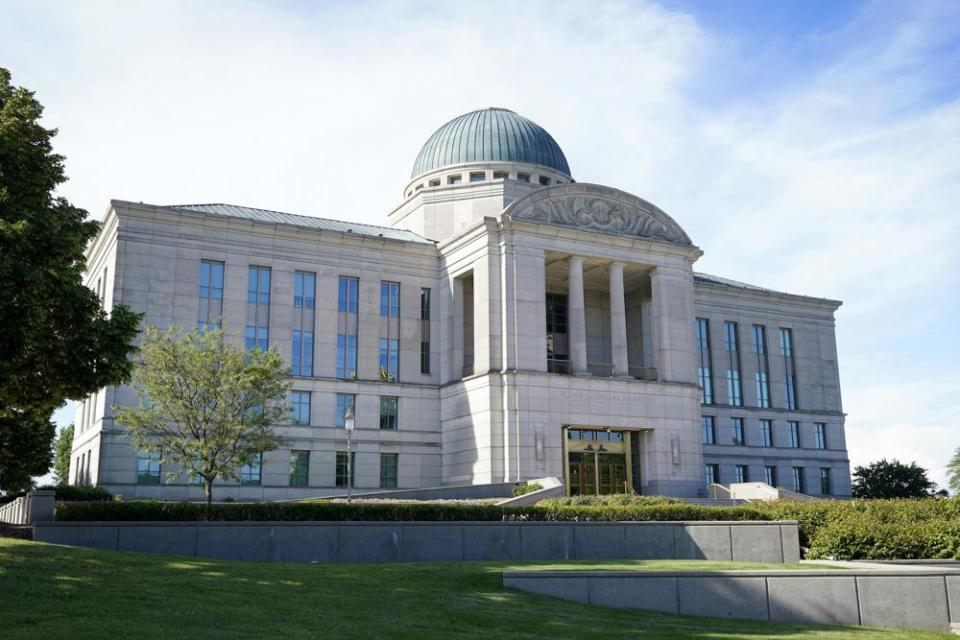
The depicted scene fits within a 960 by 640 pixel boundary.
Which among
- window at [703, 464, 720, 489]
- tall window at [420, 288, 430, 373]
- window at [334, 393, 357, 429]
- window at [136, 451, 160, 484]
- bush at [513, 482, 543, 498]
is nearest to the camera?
bush at [513, 482, 543, 498]

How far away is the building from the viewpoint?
48.5m

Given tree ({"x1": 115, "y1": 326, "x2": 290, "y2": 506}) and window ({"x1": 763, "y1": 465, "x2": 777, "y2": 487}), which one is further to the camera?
window ({"x1": 763, "y1": 465, "x2": 777, "y2": 487})

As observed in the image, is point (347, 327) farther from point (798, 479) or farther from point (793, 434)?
point (798, 479)

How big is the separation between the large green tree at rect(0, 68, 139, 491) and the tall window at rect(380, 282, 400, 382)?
3142cm

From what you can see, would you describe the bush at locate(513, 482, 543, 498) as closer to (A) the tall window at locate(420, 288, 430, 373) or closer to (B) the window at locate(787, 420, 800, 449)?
(A) the tall window at locate(420, 288, 430, 373)

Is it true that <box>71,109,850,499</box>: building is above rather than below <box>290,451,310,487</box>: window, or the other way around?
above

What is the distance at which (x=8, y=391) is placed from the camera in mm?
20578

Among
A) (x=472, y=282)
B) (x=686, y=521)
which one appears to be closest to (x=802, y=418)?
(x=472, y=282)

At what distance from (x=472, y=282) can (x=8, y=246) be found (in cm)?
3837

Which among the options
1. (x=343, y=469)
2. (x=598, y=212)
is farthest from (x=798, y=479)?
(x=343, y=469)

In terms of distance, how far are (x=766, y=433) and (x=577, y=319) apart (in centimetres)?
2607

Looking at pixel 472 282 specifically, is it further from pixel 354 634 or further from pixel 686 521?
pixel 354 634

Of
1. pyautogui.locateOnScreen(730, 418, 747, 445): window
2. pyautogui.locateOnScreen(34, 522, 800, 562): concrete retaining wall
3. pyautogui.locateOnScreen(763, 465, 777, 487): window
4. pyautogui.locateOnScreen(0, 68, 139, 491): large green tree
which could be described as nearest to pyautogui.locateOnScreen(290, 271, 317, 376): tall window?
pyautogui.locateOnScreen(34, 522, 800, 562): concrete retaining wall

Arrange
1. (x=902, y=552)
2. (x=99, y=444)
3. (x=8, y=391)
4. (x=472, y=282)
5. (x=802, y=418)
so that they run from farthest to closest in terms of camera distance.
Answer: (x=802, y=418) < (x=472, y=282) < (x=99, y=444) < (x=902, y=552) < (x=8, y=391)
